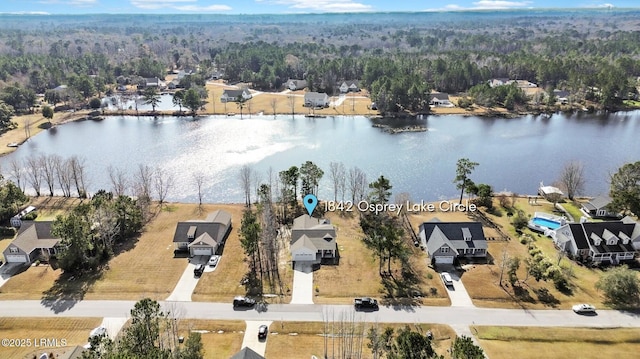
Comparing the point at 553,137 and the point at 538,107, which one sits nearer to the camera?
the point at 553,137

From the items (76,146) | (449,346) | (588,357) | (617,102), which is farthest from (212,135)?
(617,102)

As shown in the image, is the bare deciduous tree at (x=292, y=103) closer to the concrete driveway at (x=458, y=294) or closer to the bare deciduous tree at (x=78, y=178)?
the bare deciduous tree at (x=78, y=178)

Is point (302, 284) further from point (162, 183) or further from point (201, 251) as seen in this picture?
point (162, 183)

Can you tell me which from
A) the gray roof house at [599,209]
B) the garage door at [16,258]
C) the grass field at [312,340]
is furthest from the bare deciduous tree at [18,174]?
the gray roof house at [599,209]

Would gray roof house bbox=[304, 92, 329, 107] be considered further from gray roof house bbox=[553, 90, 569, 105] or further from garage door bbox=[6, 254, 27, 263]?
garage door bbox=[6, 254, 27, 263]

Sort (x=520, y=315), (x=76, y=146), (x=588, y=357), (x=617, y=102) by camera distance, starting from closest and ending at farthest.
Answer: (x=588, y=357) < (x=520, y=315) < (x=76, y=146) < (x=617, y=102)

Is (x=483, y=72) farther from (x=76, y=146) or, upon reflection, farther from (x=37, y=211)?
(x=37, y=211)

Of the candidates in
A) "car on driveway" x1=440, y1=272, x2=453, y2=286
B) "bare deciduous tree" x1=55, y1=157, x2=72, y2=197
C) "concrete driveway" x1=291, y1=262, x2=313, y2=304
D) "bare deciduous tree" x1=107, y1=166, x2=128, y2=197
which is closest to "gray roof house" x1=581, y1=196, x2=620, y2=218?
"car on driveway" x1=440, y1=272, x2=453, y2=286
